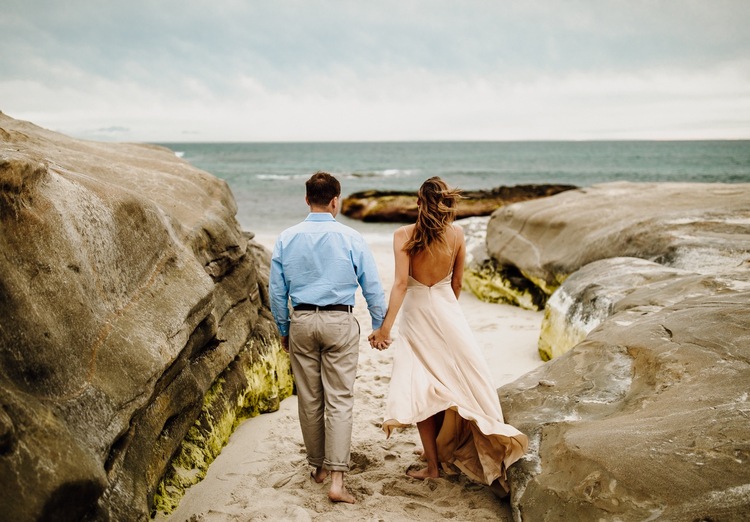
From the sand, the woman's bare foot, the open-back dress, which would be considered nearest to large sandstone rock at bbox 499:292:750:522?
the open-back dress

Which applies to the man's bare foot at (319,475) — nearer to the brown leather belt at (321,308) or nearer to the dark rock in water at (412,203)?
the brown leather belt at (321,308)

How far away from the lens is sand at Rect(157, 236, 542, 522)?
376 centimetres

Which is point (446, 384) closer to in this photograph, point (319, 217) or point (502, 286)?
point (319, 217)

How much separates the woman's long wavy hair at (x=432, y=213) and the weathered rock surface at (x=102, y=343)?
151 cm

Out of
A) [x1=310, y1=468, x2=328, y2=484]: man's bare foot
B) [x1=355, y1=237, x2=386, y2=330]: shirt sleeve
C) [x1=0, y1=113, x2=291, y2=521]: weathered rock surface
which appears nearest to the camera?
[x1=0, y1=113, x2=291, y2=521]: weathered rock surface

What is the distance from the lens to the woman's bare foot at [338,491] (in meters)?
3.88

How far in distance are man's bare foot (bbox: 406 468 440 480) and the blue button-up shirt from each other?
1.35m

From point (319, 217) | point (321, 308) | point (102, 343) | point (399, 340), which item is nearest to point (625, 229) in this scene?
point (399, 340)

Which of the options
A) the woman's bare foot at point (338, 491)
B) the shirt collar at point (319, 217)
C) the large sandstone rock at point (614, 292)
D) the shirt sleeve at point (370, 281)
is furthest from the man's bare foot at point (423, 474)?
the large sandstone rock at point (614, 292)

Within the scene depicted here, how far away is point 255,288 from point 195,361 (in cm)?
160

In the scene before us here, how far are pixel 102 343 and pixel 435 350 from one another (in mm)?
2216

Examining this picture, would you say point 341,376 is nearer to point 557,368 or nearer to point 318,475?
point 318,475

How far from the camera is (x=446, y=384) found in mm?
4125

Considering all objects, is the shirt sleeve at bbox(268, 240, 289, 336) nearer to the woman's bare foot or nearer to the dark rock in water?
the woman's bare foot
